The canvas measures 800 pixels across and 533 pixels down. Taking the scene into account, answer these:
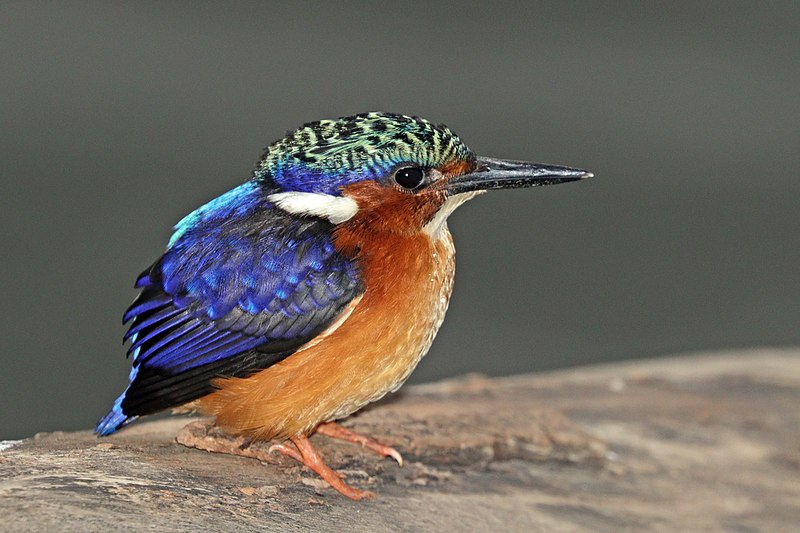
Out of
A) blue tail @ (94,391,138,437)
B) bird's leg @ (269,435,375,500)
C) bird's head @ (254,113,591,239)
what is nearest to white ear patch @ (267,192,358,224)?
bird's head @ (254,113,591,239)

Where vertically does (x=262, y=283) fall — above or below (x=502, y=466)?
above

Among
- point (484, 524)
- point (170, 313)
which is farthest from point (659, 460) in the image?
point (170, 313)

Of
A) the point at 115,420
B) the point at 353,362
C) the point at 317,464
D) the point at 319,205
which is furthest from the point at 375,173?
the point at 115,420

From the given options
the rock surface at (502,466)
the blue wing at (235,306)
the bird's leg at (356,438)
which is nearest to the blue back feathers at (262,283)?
the blue wing at (235,306)

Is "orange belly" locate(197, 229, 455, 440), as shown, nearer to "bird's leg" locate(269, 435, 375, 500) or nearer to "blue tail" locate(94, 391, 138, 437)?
"bird's leg" locate(269, 435, 375, 500)

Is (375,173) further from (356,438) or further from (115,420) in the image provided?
(115,420)

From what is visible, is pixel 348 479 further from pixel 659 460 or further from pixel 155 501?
pixel 659 460
